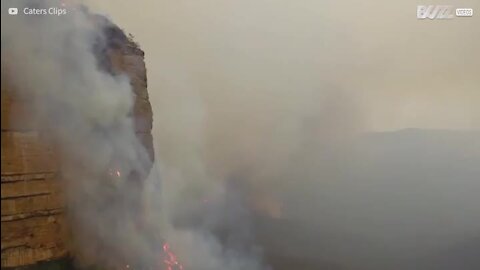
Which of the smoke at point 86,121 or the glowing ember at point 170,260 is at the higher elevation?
the smoke at point 86,121

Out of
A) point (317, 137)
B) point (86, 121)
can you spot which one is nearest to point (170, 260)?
point (86, 121)

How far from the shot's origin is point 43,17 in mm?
3189

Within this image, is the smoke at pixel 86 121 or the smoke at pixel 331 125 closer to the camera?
the smoke at pixel 86 121

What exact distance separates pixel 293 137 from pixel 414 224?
3.55ft

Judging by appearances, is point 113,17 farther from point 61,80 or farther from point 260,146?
point 260,146

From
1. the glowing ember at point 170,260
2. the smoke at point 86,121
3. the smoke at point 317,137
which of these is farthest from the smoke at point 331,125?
the smoke at point 86,121

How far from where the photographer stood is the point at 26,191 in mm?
2945

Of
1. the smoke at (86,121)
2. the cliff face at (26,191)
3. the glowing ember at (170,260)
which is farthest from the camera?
the glowing ember at (170,260)

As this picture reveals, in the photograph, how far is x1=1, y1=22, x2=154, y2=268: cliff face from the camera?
9.27 feet

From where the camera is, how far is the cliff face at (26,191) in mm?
2824

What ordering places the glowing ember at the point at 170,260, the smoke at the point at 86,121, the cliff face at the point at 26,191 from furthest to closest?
the glowing ember at the point at 170,260
the smoke at the point at 86,121
the cliff face at the point at 26,191

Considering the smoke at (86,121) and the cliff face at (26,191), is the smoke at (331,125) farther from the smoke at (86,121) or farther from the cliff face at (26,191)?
the cliff face at (26,191)

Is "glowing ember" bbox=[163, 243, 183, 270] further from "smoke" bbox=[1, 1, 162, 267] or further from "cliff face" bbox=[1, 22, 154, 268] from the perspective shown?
"cliff face" bbox=[1, 22, 154, 268]

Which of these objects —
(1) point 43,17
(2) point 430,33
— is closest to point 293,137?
(2) point 430,33
